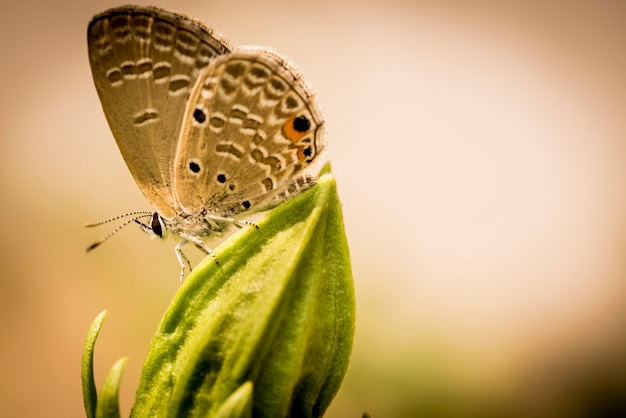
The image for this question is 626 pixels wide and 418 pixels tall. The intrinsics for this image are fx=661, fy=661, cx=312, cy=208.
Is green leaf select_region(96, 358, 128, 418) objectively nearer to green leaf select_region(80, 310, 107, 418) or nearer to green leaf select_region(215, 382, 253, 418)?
green leaf select_region(80, 310, 107, 418)

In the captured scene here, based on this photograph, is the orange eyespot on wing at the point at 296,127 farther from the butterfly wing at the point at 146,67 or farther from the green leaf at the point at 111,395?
the green leaf at the point at 111,395

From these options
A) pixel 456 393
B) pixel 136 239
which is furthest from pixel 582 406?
pixel 136 239

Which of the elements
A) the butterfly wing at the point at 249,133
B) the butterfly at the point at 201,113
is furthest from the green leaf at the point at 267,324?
the butterfly wing at the point at 249,133

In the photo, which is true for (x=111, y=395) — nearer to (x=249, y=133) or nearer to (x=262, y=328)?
(x=262, y=328)

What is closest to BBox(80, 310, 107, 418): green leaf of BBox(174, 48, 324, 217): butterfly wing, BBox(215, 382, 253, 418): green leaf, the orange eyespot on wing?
BBox(215, 382, 253, 418): green leaf

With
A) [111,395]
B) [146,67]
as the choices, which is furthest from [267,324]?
[146,67]

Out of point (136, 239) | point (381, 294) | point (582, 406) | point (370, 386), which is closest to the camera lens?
point (370, 386)

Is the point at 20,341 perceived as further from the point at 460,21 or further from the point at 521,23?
the point at 521,23
